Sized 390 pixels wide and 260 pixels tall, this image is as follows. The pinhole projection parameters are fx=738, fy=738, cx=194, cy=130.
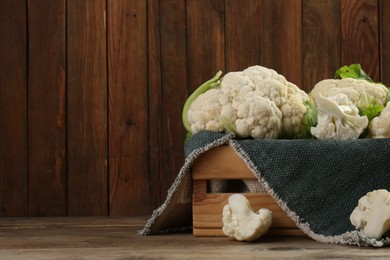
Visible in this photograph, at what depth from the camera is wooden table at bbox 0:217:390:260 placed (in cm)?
136

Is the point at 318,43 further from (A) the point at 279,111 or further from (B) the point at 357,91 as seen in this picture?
(A) the point at 279,111

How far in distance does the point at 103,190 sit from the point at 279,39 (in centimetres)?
75

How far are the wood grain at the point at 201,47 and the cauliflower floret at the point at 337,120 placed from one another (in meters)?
0.74

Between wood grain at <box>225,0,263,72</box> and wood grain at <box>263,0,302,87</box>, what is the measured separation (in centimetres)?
2

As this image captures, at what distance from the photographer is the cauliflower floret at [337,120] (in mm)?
1642

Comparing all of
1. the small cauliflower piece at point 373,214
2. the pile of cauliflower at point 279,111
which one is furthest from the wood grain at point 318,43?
the small cauliflower piece at point 373,214

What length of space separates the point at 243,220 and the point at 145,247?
0.73 ft

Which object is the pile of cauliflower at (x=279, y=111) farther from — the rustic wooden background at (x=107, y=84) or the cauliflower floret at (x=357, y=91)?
the rustic wooden background at (x=107, y=84)

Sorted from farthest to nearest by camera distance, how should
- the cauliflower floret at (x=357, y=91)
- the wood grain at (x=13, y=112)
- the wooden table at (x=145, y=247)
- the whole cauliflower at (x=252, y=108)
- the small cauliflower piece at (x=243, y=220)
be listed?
the wood grain at (x=13, y=112) < the cauliflower floret at (x=357, y=91) < the whole cauliflower at (x=252, y=108) < the small cauliflower piece at (x=243, y=220) < the wooden table at (x=145, y=247)

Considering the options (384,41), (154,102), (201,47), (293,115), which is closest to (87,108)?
(154,102)

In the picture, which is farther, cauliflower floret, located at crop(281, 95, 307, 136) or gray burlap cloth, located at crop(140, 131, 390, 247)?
cauliflower floret, located at crop(281, 95, 307, 136)

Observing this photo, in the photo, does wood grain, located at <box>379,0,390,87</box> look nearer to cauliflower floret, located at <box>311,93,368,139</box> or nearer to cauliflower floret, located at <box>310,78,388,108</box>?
cauliflower floret, located at <box>310,78,388,108</box>

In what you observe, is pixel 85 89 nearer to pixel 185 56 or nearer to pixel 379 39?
pixel 185 56

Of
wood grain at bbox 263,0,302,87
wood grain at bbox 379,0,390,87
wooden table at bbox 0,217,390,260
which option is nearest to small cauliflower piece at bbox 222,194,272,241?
wooden table at bbox 0,217,390,260
